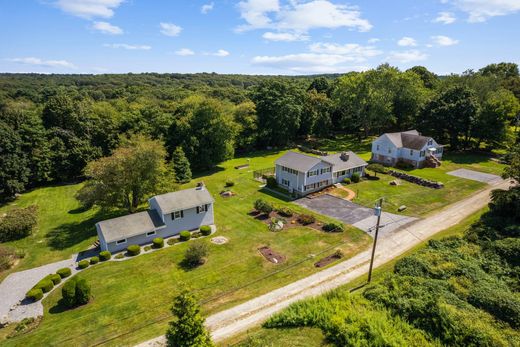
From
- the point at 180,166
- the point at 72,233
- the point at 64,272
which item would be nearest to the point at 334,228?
the point at 64,272

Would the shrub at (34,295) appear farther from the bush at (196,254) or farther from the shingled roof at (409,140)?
the shingled roof at (409,140)

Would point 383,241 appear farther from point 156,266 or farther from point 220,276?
point 156,266

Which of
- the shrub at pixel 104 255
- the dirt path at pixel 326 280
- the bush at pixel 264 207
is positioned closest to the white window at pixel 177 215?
the shrub at pixel 104 255

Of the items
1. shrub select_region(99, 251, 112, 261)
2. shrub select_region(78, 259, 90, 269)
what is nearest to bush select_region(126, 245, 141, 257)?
shrub select_region(99, 251, 112, 261)

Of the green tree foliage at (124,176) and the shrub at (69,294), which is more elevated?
the green tree foliage at (124,176)

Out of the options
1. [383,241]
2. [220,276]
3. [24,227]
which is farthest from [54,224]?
[383,241]

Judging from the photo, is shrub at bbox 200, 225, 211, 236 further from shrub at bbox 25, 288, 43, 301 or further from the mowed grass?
shrub at bbox 25, 288, 43, 301
